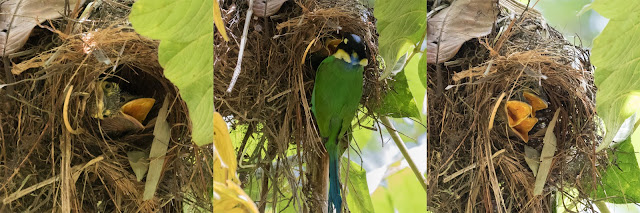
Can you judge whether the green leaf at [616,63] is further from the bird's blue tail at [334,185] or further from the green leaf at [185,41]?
the green leaf at [185,41]

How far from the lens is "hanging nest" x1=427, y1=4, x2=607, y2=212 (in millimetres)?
842

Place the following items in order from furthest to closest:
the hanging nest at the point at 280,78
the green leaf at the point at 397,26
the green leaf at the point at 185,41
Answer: the green leaf at the point at 397,26 → the hanging nest at the point at 280,78 → the green leaf at the point at 185,41

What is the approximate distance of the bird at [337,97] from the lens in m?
0.78

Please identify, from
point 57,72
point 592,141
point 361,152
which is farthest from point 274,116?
point 592,141

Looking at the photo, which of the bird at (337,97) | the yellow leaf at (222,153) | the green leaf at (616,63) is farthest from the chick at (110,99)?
the green leaf at (616,63)

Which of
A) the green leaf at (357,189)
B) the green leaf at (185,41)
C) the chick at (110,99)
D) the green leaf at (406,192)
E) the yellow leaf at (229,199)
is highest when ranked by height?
the green leaf at (185,41)

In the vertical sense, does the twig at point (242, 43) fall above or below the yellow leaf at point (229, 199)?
above

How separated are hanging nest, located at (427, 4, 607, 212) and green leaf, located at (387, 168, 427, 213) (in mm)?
28

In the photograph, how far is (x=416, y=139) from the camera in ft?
2.75

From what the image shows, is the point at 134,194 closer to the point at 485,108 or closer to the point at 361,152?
the point at 361,152

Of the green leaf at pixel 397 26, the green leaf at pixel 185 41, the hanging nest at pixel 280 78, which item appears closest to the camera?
the green leaf at pixel 185 41

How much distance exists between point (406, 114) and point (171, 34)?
394mm

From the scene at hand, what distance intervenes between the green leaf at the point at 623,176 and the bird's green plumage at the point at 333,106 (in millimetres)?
412

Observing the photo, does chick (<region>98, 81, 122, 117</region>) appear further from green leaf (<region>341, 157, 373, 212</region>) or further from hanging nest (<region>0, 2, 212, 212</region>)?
green leaf (<region>341, 157, 373, 212</region>)
